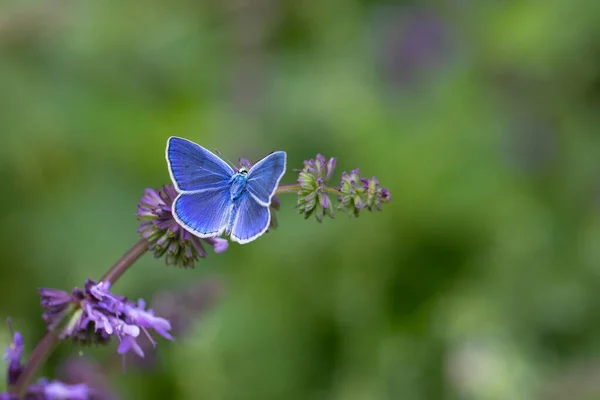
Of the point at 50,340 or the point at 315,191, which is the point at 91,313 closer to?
the point at 50,340

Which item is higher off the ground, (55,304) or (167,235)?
(167,235)

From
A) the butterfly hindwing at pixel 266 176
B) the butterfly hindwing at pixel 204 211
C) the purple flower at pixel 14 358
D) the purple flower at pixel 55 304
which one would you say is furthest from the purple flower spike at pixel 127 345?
the butterfly hindwing at pixel 266 176

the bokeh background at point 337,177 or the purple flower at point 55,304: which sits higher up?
the bokeh background at point 337,177

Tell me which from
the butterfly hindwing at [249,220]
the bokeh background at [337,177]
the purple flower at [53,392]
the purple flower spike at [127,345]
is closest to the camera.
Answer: the butterfly hindwing at [249,220]

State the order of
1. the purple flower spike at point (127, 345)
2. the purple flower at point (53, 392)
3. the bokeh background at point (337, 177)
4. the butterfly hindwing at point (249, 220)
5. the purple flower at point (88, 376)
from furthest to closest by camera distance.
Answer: the bokeh background at point (337, 177)
the purple flower at point (88, 376)
the purple flower at point (53, 392)
the purple flower spike at point (127, 345)
the butterfly hindwing at point (249, 220)

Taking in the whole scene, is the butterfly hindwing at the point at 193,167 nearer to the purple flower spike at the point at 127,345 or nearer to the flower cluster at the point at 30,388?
the purple flower spike at the point at 127,345

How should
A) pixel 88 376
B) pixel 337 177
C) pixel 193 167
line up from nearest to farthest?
1. pixel 193 167
2. pixel 88 376
3. pixel 337 177

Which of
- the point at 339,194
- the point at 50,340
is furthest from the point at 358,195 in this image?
the point at 50,340

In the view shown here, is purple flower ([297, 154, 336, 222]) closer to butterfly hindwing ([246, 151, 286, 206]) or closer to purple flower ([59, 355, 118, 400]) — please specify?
butterfly hindwing ([246, 151, 286, 206])
